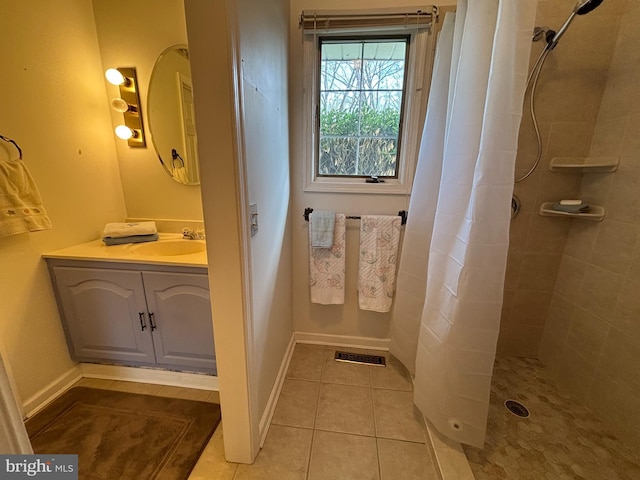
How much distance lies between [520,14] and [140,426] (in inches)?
94.8

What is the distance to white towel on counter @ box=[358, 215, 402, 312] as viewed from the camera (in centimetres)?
168

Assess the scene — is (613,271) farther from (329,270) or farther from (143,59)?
(143,59)

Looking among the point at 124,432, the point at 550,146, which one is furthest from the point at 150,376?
the point at 550,146

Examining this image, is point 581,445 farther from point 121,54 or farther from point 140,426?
point 121,54

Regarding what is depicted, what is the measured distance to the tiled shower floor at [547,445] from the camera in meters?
1.12

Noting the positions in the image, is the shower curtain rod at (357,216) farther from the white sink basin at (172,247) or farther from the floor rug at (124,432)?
the floor rug at (124,432)

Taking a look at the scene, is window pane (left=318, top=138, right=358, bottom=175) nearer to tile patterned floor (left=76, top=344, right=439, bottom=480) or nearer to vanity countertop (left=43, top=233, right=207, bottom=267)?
vanity countertop (left=43, top=233, right=207, bottom=267)

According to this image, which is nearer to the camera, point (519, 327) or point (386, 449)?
point (386, 449)

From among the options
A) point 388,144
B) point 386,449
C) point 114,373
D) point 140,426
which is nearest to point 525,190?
point 388,144

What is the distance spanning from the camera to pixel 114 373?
1624mm

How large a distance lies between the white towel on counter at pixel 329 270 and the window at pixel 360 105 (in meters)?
0.41

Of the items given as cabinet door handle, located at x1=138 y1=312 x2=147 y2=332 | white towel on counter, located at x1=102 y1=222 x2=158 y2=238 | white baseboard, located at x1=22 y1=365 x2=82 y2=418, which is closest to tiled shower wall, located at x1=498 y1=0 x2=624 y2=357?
cabinet door handle, located at x1=138 y1=312 x2=147 y2=332

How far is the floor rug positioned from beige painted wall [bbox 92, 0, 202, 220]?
1.21 metres

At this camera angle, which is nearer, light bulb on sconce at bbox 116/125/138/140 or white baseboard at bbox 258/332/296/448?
white baseboard at bbox 258/332/296/448
